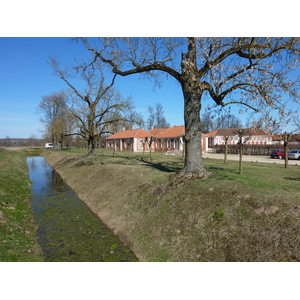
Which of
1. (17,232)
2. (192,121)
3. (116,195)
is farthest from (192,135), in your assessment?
(17,232)

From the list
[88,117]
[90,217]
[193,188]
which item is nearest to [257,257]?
[193,188]

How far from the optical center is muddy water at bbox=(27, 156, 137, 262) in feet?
25.1

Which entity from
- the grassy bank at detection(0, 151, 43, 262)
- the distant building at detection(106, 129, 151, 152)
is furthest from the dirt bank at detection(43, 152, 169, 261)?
the distant building at detection(106, 129, 151, 152)

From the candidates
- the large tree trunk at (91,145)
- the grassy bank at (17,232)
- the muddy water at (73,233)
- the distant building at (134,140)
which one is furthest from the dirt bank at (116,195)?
the distant building at (134,140)

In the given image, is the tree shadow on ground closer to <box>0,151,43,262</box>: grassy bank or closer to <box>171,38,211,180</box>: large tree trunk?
<box>171,38,211,180</box>: large tree trunk

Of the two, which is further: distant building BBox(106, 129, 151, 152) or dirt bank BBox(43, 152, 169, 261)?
distant building BBox(106, 129, 151, 152)

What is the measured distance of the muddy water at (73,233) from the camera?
766cm

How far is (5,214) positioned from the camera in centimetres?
999

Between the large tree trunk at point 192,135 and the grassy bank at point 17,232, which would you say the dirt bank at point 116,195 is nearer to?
the large tree trunk at point 192,135

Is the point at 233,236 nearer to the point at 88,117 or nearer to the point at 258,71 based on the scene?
the point at 258,71

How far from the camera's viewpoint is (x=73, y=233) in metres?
9.59

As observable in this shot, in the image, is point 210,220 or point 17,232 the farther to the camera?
point 17,232

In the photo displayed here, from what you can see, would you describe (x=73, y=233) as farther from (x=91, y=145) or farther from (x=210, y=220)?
(x=91, y=145)

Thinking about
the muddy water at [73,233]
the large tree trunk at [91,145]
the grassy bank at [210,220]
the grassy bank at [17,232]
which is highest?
the large tree trunk at [91,145]
